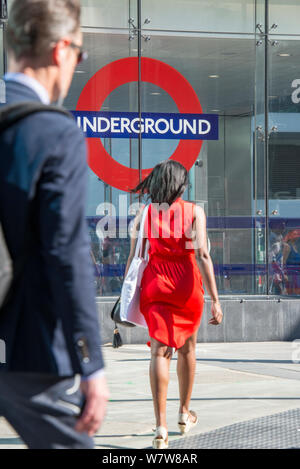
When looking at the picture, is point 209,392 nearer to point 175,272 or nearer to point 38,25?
point 175,272

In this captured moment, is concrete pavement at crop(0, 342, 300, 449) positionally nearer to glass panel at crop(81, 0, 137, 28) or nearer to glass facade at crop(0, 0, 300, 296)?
glass facade at crop(0, 0, 300, 296)

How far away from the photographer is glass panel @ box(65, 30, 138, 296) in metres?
12.1

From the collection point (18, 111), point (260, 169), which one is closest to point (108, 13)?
point (260, 169)

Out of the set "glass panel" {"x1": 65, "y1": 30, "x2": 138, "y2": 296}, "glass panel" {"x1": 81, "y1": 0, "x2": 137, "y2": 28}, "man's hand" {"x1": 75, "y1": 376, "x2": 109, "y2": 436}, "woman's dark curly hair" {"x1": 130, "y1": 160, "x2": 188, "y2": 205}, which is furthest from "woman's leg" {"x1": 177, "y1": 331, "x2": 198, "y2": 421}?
"glass panel" {"x1": 81, "y1": 0, "x2": 137, "y2": 28}

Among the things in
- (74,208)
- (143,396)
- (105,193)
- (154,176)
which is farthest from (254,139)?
(74,208)

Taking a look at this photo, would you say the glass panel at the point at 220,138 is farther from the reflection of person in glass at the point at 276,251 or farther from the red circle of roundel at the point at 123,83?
the reflection of person in glass at the point at 276,251

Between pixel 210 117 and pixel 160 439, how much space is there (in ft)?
26.3

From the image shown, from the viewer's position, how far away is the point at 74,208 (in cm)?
214

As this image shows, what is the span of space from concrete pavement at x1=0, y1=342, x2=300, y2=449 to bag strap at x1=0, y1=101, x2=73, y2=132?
3456mm

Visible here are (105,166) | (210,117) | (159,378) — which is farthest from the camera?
(210,117)

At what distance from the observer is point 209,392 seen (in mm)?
7297

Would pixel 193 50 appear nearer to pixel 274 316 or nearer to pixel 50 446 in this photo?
pixel 274 316

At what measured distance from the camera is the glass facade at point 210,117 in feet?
40.0

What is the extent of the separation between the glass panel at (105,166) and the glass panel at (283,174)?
2145 millimetres
